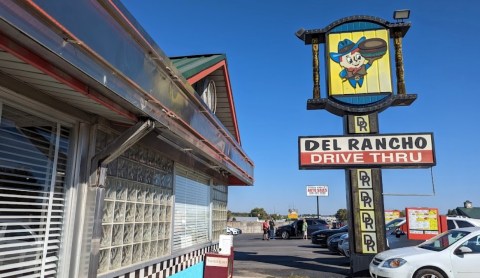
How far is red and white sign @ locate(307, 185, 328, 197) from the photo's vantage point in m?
50.1

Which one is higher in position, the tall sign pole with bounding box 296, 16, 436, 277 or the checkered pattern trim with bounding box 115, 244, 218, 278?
the tall sign pole with bounding box 296, 16, 436, 277

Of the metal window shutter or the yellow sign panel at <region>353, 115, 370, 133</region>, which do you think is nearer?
the metal window shutter

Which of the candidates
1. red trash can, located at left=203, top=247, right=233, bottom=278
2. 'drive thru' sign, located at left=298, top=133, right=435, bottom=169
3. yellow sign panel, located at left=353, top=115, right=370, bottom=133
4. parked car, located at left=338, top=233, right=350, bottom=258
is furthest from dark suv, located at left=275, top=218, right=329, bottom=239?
red trash can, located at left=203, top=247, right=233, bottom=278

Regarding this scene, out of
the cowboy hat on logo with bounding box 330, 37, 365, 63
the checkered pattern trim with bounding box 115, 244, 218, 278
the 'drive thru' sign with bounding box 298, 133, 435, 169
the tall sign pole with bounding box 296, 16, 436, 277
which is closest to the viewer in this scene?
the checkered pattern trim with bounding box 115, 244, 218, 278

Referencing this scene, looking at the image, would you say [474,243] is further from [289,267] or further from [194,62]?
[194,62]

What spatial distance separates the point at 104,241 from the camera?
16.1ft

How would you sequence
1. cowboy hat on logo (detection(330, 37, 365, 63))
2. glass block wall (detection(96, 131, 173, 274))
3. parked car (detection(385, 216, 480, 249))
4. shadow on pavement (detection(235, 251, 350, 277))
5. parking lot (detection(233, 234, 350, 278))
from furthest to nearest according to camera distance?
1. parked car (detection(385, 216, 480, 249))
2. shadow on pavement (detection(235, 251, 350, 277))
3. cowboy hat on logo (detection(330, 37, 365, 63))
4. parking lot (detection(233, 234, 350, 278))
5. glass block wall (detection(96, 131, 173, 274))

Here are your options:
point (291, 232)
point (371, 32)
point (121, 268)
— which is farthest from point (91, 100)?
point (291, 232)

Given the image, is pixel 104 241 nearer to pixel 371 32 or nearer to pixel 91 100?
pixel 91 100

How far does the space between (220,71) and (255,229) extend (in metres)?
37.2

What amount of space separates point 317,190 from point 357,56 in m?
39.1

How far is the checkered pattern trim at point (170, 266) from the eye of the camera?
19.2 feet

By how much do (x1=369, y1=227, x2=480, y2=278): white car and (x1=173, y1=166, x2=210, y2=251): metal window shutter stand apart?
4.44 m

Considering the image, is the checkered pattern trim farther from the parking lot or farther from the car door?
the car door
